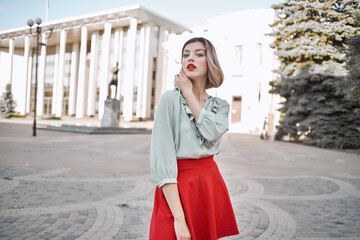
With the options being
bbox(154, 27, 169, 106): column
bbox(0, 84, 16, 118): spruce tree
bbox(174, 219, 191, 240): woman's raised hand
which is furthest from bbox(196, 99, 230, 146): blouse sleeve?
bbox(154, 27, 169, 106): column

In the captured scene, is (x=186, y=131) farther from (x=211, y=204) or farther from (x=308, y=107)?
(x=308, y=107)

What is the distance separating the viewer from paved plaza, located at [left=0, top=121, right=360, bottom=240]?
3967 mm

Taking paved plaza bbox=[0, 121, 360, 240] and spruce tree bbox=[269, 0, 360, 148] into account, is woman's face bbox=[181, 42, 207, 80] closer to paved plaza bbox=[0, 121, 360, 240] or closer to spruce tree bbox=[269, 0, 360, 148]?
paved plaza bbox=[0, 121, 360, 240]

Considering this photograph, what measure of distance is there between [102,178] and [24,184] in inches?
69.4

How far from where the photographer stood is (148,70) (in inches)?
1705

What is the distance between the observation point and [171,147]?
1.57 m

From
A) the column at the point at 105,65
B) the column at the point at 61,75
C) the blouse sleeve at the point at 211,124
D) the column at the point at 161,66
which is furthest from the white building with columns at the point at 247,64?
the blouse sleeve at the point at 211,124

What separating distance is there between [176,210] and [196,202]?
0.18 metres

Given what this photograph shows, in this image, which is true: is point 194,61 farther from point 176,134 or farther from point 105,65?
point 105,65

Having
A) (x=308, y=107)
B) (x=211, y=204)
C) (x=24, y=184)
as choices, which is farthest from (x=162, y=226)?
(x=308, y=107)

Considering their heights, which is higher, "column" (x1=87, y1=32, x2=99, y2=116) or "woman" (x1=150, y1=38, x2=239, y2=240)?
"column" (x1=87, y1=32, x2=99, y2=116)

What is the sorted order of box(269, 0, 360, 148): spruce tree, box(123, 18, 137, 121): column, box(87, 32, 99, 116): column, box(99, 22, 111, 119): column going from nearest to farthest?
box(269, 0, 360, 148): spruce tree < box(123, 18, 137, 121): column < box(99, 22, 111, 119): column < box(87, 32, 99, 116): column

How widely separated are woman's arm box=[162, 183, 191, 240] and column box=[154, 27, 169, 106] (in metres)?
44.1

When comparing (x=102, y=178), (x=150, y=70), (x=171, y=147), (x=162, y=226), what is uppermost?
(x=150, y=70)
